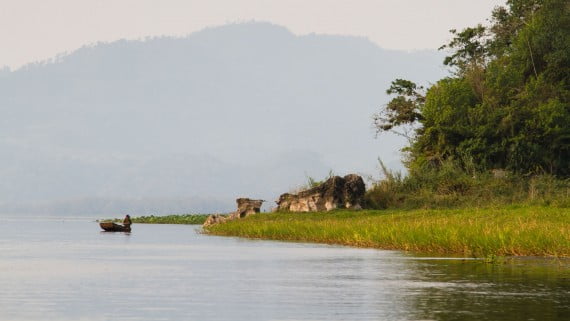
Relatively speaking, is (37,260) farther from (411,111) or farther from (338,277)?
(411,111)

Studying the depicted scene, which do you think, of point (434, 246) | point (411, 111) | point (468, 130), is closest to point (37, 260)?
point (434, 246)

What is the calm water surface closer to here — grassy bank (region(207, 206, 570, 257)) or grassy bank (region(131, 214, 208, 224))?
grassy bank (region(207, 206, 570, 257))

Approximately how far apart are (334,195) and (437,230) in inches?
994

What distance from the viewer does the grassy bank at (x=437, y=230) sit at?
34.5 m

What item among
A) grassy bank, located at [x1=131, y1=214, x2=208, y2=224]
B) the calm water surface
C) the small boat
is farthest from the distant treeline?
grassy bank, located at [x1=131, y1=214, x2=208, y2=224]

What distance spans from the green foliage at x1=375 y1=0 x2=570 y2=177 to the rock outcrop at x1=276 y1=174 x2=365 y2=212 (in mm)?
5080

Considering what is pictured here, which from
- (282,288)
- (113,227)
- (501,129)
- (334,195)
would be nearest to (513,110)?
(501,129)

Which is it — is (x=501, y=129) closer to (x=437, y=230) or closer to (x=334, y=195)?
(x=334, y=195)

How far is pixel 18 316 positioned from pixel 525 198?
4354cm

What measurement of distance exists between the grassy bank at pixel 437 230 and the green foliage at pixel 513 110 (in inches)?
469

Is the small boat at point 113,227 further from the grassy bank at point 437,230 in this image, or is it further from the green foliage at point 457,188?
the green foliage at point 457,188

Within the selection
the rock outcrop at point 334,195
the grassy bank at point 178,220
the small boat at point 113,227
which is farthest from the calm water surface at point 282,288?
the grassy bank at point 178,220

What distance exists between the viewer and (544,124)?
220 feet

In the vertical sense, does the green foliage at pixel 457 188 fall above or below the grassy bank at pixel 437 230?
above
